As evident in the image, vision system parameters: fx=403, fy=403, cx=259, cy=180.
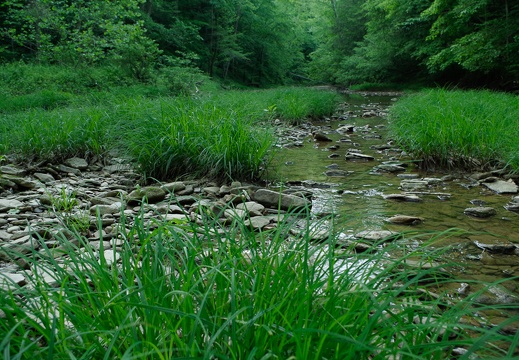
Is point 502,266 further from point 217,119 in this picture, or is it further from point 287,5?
point 287,5

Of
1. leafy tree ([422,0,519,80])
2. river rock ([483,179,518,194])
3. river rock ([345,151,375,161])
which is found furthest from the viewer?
leafy tree ([422,0,519,80])

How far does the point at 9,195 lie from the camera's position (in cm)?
332

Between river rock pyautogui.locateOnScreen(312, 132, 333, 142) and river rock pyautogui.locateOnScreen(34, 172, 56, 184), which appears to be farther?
river rock pyautogui.locateOnScreen(312, 132, 333, 142)

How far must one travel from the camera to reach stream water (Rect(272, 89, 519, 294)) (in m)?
2.39

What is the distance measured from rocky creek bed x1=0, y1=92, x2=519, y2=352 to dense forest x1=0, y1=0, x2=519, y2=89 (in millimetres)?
9605

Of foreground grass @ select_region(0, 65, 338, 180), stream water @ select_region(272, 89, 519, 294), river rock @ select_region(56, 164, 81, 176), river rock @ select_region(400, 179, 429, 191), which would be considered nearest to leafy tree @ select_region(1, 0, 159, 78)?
foreground grass @ select_region(0, 65, 338, 180)

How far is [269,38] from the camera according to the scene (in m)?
36.8

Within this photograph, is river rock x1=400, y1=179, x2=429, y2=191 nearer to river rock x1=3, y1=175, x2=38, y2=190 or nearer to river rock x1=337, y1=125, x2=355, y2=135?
river rock x1=3, y1=175, x2=38, y2=190

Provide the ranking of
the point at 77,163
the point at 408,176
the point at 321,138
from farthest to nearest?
1. the point at 321,138
2. the point at 408,176
3. the point at 77,163

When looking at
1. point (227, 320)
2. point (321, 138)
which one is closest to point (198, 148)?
point (227, 320)

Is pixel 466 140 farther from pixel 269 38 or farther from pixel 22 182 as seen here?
pixel 269 38

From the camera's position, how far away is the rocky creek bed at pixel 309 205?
209 cm

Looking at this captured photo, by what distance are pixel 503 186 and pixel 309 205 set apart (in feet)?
7.96

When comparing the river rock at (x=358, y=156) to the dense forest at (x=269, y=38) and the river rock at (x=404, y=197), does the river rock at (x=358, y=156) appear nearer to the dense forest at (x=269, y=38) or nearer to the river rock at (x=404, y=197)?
the river rock at (x=404, y=197)
